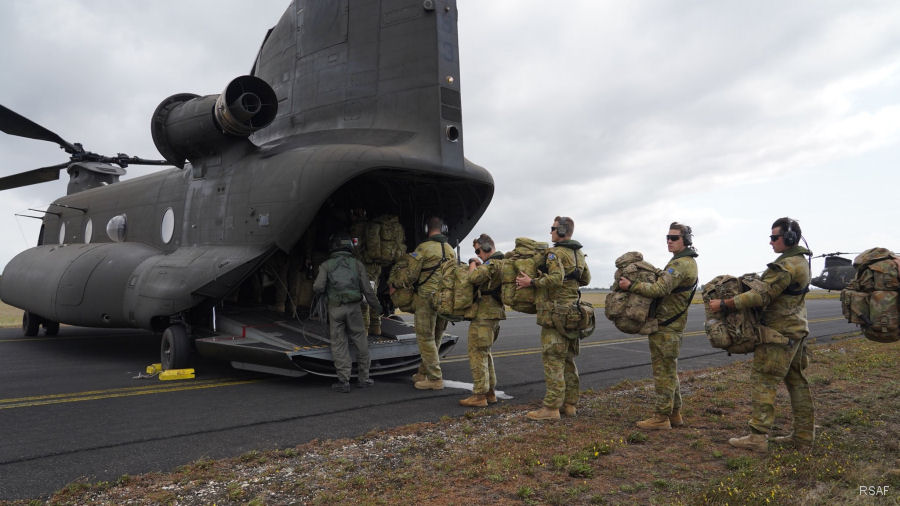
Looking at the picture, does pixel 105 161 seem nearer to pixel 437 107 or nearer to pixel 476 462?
pixel 437 107

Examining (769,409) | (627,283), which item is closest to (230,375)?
(627,283)

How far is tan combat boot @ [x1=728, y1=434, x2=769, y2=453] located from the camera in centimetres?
462

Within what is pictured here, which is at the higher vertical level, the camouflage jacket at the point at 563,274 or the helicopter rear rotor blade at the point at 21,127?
the helicopter rear rotor blade at the point at 21,127

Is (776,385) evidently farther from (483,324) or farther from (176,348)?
(176,348)

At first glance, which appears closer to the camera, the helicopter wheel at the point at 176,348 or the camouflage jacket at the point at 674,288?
the camouflage jacket at the point at 674,288

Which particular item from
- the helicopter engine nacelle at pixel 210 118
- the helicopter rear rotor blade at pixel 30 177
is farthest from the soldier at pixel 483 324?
the helicopter rear rotor blade at pixel 30 177

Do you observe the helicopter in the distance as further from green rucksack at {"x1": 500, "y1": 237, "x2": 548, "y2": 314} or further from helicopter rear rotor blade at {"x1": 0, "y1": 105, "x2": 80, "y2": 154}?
helicopter rear rotor blade at {"x1": 0, "y1": 105, "x2": 80, "y2": 154}

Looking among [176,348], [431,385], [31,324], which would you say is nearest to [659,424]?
[431,385]

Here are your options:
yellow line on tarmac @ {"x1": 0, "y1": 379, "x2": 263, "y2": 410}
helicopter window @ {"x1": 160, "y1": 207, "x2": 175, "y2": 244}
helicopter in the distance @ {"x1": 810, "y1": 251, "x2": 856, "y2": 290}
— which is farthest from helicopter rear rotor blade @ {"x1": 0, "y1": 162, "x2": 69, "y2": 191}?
helicopter in the distance @ {"x1": 810, "y1": 251, "x2": 856, "y2": 290}

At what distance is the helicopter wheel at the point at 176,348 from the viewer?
7766 mm

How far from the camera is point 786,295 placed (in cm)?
459

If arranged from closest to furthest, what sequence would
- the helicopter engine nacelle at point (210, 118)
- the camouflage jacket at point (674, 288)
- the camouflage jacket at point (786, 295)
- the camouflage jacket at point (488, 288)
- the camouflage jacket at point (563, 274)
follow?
the camouflage jacket at point (786, 295)
the camouflage jacket at point (674, 288)
the camouflage jacket at point (563, 274)
the camouflage jacket at point (488, 288)
the helicopter engine nacelle at point (210, 118)

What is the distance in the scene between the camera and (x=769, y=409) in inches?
181

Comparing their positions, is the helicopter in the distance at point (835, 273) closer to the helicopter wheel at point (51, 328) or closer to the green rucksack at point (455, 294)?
the green rucksack at point (455, 294)
